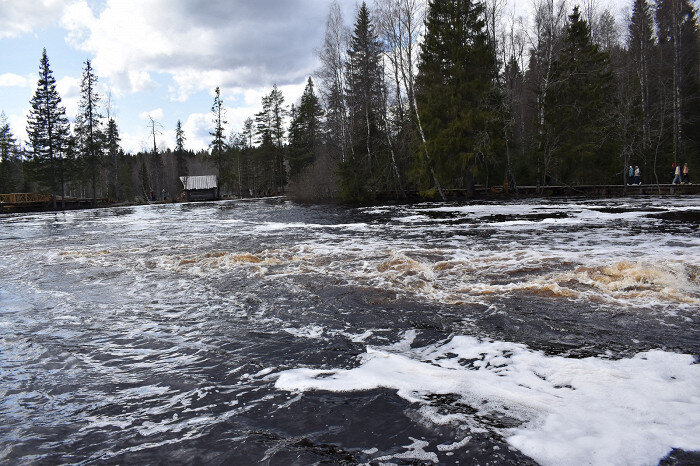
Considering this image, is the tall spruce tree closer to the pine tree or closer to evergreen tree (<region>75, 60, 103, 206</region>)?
the pine tree

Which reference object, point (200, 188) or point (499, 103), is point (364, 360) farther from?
point (200, 188)

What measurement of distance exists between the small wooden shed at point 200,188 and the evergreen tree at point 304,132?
11.0 meters

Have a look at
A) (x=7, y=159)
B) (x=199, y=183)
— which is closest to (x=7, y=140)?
(x=7, y=159)

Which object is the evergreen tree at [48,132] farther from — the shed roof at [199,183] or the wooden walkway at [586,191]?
the wooden walkway at [586,191]

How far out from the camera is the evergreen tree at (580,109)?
83.5ft

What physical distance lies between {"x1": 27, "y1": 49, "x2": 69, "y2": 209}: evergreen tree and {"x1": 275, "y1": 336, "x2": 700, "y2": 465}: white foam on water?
158 feet

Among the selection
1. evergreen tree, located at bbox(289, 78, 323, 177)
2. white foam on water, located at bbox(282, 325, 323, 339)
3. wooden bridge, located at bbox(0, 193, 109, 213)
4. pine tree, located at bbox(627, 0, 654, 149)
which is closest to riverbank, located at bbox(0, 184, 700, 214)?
wooden bridge, located at bbox(0, 193, 109, 213)

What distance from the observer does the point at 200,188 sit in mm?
48094

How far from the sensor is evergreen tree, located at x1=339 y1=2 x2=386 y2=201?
2736cm

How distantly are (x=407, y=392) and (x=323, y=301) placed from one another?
108 inches

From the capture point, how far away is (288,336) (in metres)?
4.55

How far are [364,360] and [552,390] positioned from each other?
164 centimetres

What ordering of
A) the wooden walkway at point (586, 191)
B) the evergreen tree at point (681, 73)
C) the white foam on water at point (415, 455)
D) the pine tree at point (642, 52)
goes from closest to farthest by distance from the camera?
the white foam on water at point (415, 455), the wooden walkway at point (586, 191), the evergreen tree at point (681, 73), the pine tree at point (642, 52)

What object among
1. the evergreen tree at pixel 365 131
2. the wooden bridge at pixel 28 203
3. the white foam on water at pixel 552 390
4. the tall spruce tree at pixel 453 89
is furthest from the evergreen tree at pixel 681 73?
the wooden bridge at pixel 28 203
